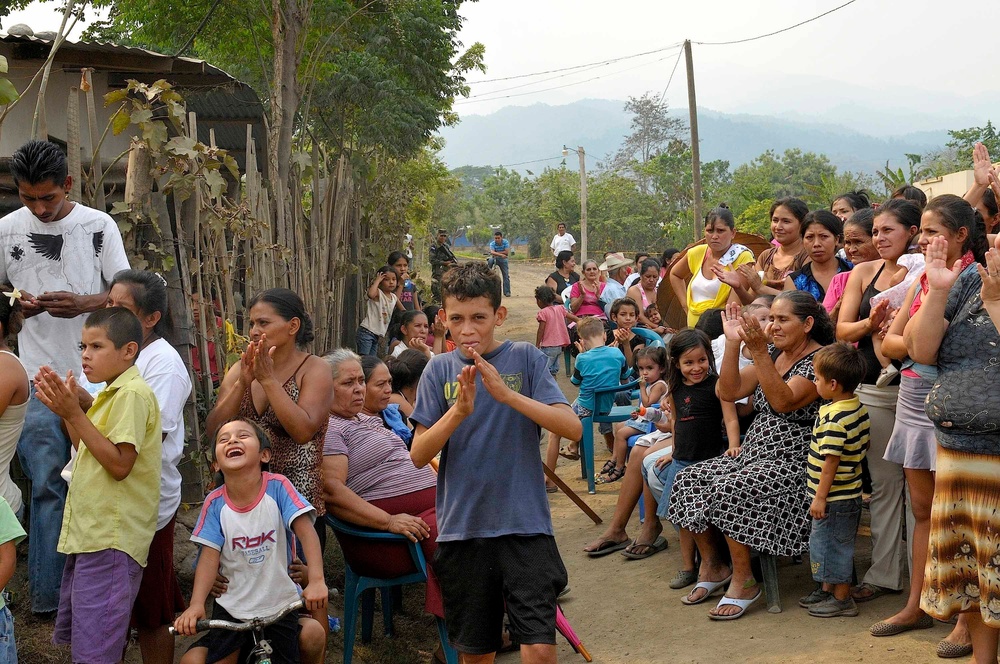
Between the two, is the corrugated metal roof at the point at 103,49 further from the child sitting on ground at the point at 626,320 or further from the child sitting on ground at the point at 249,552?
the child sitting on ground at the point at 249,552

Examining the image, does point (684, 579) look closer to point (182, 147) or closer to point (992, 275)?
point (992, 275)

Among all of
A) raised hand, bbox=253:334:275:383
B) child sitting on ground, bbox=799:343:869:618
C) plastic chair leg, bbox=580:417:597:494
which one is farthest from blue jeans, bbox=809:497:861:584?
plastic chair leg, bbox=580:417:597:494

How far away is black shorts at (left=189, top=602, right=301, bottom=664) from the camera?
366 centimetres

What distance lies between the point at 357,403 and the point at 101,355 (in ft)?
5.06

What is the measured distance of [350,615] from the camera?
453cm

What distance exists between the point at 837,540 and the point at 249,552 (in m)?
2.85

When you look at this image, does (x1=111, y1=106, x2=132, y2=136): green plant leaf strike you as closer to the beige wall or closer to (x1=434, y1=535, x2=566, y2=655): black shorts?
(x1=434, y1=535, x2=566, y2=655): black shorts

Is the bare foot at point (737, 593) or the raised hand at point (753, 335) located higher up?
the raised hand at point (753, 335)

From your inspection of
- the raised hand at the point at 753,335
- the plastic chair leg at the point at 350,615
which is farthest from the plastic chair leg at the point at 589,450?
the plastic chair leg at the point at 350,615

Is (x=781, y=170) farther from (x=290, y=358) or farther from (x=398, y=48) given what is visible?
(x=290, y=358)

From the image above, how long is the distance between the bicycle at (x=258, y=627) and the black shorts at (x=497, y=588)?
66 cm

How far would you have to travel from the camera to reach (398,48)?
1712 centimetres

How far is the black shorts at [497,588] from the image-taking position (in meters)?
3.30

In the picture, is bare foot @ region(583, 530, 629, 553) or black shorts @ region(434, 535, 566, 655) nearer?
black shorts @ region(434, 535, 566, 655)
